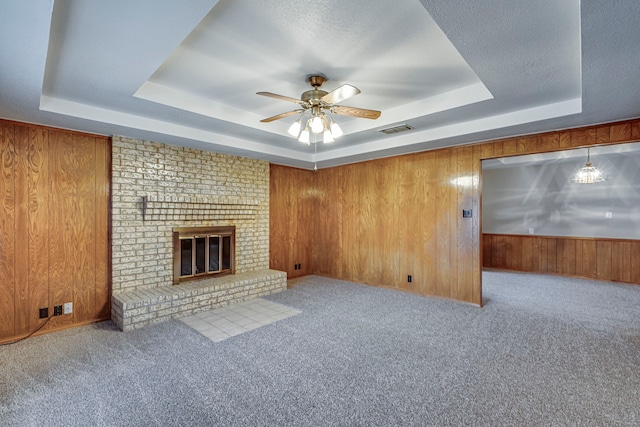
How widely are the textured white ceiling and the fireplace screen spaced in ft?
4.39

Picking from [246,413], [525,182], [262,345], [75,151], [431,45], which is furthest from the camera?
[525,182]

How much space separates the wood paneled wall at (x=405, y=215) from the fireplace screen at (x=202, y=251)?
0.99m

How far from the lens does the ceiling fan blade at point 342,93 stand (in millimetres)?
2253

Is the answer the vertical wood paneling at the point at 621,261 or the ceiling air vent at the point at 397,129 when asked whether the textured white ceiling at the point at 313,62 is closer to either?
the ceiling air vent at the point at 397,129

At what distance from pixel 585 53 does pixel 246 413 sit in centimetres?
315

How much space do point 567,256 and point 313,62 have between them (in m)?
6.77

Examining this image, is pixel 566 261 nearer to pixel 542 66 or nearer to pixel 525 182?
pixel 525 182

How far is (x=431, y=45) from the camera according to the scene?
88.4 inches

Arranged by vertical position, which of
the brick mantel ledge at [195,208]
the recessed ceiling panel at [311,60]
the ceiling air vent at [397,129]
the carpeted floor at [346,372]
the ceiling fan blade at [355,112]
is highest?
the recessed ceiling panel at [311,60]

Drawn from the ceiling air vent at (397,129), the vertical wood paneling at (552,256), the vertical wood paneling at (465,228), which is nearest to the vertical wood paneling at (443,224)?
the vertical wood paneling at (465,228)

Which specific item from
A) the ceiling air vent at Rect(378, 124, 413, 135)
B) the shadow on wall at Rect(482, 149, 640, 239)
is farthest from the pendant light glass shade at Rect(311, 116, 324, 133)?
the shadow on wall at Rect(482, 149, 640, 239)

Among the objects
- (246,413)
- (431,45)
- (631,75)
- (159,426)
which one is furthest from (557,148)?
(159,426)

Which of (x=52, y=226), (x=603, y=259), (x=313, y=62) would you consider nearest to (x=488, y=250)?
(x=603, y=259)

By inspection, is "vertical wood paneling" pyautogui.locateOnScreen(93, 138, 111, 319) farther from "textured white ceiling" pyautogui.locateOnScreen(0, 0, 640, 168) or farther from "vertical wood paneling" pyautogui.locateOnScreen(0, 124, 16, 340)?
"vertical wood paneling" pyautogui.locateOnScreen(0, 124, 16, 340)
